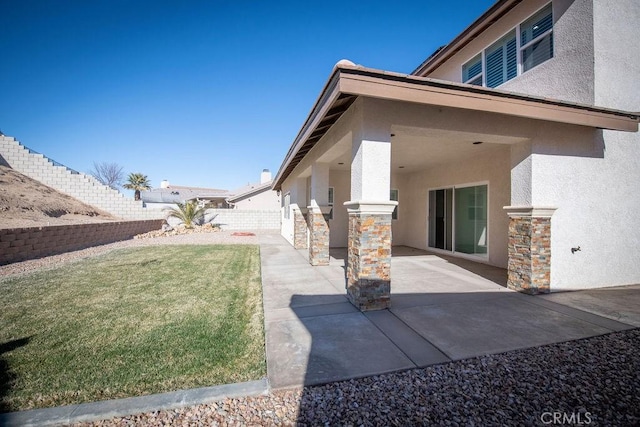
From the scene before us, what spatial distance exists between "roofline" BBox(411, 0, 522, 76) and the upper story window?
540mm

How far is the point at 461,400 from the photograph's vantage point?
249cm

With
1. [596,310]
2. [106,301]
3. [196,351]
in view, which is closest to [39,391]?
[196,351]

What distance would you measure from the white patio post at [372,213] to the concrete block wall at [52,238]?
9954 millimetres

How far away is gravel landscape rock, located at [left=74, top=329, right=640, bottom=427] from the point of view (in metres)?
2.26

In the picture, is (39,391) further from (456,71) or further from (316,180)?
(456,71)

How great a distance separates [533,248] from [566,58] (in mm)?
4356

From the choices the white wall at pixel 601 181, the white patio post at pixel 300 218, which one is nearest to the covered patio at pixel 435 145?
the white wall at pixel 601 181

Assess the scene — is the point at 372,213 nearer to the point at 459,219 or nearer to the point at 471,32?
the point at 459,219

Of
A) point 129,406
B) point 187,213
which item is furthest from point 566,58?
point 187,213

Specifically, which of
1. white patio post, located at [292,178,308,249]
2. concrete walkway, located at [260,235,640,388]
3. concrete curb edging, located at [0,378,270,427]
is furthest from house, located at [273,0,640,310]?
white patio post, located at [292,178,308,249]

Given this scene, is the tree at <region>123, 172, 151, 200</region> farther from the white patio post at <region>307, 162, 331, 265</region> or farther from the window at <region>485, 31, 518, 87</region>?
the window at <region>485, 31, 518, 87</region>

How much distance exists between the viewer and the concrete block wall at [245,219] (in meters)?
21.4

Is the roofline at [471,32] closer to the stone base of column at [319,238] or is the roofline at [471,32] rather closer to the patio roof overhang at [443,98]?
the patio roof overhang at [443,98]

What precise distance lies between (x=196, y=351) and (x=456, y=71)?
35.6 feet
